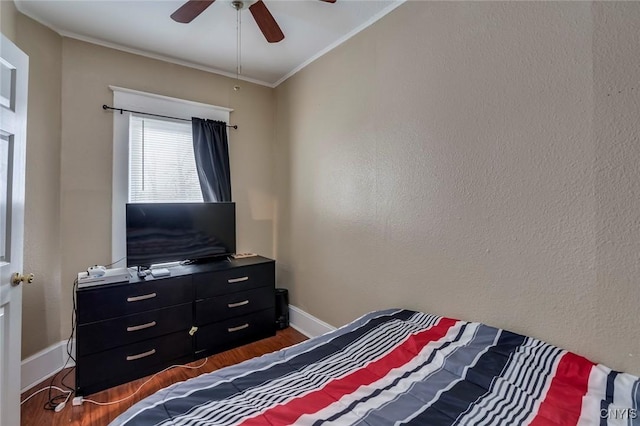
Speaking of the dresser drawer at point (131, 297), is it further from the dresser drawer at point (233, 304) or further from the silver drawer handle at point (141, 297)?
the dresser drawer at point (233, 304)

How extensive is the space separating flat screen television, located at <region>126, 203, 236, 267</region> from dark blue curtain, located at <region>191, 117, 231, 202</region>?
204 mm

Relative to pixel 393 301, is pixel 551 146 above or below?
above

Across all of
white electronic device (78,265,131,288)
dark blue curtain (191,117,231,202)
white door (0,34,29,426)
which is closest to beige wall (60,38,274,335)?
dark blue curtain (191,117,231,202)

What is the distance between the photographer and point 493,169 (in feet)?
5.08

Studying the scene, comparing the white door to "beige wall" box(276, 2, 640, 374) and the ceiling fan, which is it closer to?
the ceiling fan

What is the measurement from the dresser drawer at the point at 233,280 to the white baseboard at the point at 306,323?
45cm

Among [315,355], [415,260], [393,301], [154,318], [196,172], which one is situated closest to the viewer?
[315,355]

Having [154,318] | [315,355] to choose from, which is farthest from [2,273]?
[315,355]

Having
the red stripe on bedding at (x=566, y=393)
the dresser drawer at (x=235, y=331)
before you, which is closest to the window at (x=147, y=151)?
the dresser drawer at (x=235, y=331)

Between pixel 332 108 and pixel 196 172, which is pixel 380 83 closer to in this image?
pixel 332 108

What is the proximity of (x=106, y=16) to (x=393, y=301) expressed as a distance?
3.00 metres

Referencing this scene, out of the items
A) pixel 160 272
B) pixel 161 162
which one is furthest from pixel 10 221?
pixel 161 162

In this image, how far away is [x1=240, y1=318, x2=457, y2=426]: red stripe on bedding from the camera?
0.95m

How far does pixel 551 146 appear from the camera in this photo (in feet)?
4.42
